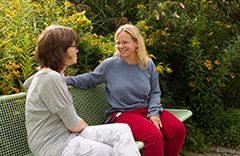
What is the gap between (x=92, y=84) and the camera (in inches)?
92.1

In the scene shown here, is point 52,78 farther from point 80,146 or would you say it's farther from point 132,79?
point 132,79

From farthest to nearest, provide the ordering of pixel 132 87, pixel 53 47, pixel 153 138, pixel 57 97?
1. pixel 132 87
2. pixel 153 138
3. pixel 53 47
4. pixel 57 97

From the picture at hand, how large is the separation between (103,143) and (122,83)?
2.27ft

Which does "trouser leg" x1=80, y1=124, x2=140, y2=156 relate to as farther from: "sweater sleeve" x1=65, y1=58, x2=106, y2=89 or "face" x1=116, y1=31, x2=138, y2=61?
"face" x1=116, y1=31, x2=138, y2=61

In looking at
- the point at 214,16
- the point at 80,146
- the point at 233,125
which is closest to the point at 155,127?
the point at 80,146

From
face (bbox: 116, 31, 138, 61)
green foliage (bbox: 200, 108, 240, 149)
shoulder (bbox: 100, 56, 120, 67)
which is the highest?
face (bbox: 116, 31, 138, 61)

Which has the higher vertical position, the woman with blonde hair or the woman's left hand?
the woman with blonde hair

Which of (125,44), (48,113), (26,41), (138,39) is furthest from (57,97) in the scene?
(138,39)

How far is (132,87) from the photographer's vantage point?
7.44 feet

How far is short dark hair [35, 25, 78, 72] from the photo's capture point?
5.46ft

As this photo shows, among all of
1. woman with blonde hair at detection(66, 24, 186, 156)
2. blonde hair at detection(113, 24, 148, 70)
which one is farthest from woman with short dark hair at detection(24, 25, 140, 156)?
blonde hair at detection(113, 24, 148, 70)

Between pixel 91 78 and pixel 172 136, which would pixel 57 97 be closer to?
pixel 91 78

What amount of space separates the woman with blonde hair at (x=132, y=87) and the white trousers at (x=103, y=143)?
430 millimetres

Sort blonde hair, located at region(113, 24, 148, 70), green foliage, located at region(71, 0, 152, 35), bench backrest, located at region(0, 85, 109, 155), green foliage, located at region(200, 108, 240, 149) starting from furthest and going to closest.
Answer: green foliage, located at region(71, 0, 152, 35) → green foliage, located at region(200, 108, 240, 149) → blonde hair, located at region(113, 24, 148, 70) → bench backrest, located at region(0, 85, 109, 155)
